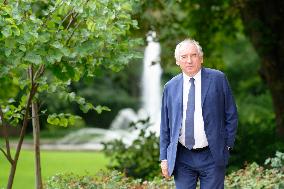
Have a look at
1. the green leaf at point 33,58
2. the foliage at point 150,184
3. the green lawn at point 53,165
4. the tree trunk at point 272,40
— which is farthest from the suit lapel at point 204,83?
the green lawn at point 53,165

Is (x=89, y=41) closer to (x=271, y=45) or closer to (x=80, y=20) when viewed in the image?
(x=80, y=20)

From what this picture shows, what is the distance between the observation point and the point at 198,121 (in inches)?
207

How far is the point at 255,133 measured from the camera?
38.6ft

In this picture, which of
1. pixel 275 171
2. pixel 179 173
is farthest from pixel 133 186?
pixel 179 173

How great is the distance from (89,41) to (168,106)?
1172 mm

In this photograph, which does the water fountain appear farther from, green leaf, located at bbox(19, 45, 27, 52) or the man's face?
the man's face

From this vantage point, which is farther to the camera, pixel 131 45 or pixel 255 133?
pixel 255 133

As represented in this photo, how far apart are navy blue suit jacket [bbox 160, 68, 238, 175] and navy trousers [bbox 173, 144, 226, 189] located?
60mm

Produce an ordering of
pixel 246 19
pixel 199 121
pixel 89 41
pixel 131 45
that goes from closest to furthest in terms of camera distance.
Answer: pixel 199 121, pixel 89 41, pixel 131 45, pixel 246 19

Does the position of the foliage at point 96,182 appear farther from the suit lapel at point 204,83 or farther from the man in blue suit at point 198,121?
the suit lapel at point 204,83

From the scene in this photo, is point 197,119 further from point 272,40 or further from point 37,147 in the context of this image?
point 272,40

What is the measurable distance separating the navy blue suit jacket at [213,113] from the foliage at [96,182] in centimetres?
163

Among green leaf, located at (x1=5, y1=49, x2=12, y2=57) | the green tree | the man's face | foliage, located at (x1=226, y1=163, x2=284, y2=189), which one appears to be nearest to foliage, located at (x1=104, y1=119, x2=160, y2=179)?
foliage, located at (x1=226, y1=163, x2=284, y2=189)

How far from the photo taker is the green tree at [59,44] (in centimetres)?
572
